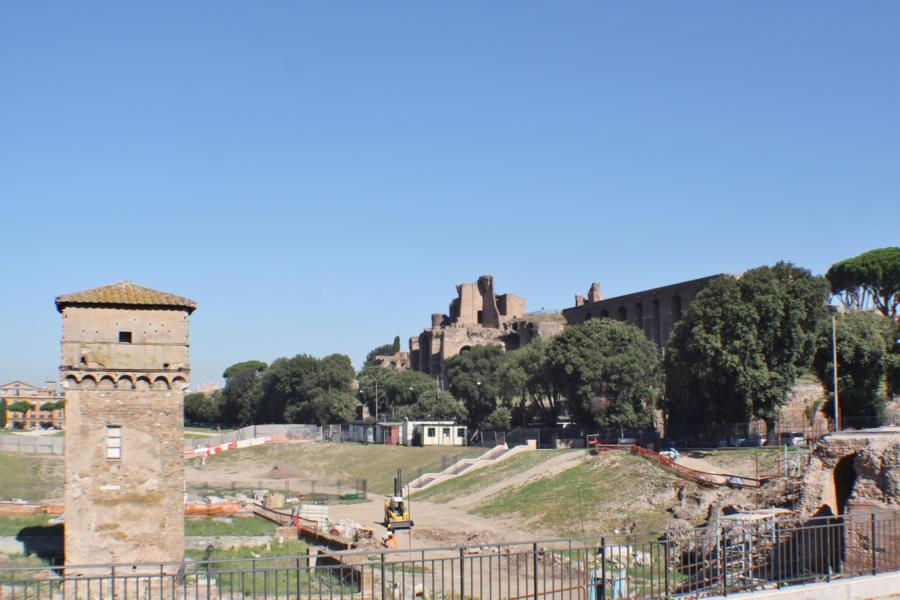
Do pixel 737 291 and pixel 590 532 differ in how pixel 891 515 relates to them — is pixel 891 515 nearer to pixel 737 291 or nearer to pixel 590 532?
pixel 590 532

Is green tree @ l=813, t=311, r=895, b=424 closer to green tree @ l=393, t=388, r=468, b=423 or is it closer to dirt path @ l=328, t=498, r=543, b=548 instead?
dirt path @ l=328, t=498, r=543, b=548

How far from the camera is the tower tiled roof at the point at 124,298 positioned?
27078mm

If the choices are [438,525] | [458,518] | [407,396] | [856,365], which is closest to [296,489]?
[458,518]

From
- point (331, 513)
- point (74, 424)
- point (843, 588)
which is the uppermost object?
point (74, 424)

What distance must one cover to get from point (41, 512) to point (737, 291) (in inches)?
1485

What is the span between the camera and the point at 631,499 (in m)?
39.2

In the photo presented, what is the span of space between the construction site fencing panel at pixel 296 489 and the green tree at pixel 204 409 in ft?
221

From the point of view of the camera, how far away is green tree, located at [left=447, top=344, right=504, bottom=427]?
88.7 m

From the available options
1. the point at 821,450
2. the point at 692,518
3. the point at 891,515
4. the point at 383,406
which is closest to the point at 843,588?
the point at 891,515

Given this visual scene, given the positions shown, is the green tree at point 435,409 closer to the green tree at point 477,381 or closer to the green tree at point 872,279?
the green tree at point 477,381

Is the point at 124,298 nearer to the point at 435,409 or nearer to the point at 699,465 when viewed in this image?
the point at 699,465

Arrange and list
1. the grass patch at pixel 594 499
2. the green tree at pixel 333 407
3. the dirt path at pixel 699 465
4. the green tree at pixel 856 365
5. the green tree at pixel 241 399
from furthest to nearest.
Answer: the green tree at pixel 241 399 → the green tree at pixel 333 407 → the green tree at pixel 856 365 → the dirt path at pixel 699 465 → the grass patch at pixel 594 499

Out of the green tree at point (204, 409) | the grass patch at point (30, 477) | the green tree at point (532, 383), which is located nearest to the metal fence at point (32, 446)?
the grass patch at point (30, 477)

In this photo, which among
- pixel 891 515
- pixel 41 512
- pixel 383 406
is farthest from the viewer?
pixel 383 406
